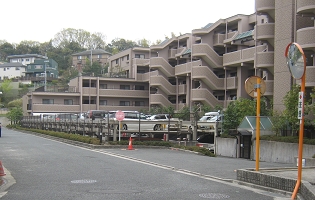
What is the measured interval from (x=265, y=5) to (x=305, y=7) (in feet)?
19.8

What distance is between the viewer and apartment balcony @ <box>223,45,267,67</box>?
37781 millimetres

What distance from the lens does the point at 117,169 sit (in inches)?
573

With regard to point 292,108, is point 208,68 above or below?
above

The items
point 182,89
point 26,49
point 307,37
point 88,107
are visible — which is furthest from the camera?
point 26,49

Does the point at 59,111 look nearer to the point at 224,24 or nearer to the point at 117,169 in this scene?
the point at 224,24

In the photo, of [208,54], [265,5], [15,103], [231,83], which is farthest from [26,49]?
[265,5]

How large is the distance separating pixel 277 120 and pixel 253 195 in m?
15.5

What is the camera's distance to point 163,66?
180 ft

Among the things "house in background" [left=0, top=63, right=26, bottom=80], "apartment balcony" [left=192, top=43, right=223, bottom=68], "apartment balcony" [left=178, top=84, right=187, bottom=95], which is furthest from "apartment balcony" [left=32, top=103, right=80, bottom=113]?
"house in background" [left=0, top=63, right=26, bottom=80]

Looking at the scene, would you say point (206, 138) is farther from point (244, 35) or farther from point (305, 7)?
point (244, 35)

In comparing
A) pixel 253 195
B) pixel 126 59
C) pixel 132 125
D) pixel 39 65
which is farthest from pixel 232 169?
pixel 39 65

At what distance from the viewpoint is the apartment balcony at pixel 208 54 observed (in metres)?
44.7

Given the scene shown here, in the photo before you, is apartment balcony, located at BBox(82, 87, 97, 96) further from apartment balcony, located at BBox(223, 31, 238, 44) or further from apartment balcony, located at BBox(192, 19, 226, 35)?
apartment balcony, located at BBox(223, 31, 238, 44)

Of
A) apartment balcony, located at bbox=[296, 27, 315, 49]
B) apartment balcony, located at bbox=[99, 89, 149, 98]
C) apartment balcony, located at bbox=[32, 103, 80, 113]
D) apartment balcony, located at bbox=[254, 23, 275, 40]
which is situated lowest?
apartment balcony, located at bbox=[32, 103, 80, 113]
